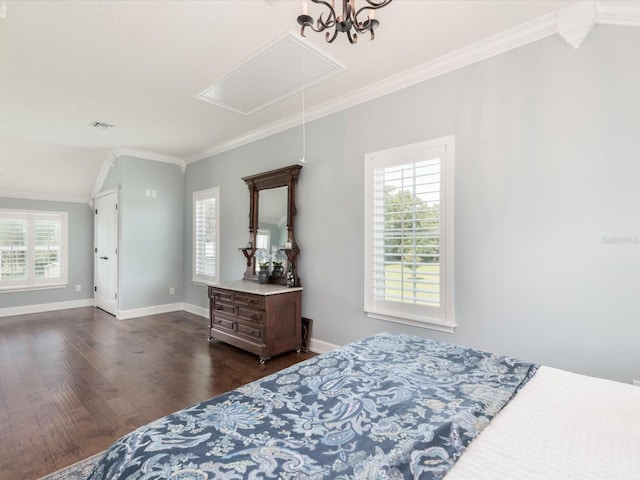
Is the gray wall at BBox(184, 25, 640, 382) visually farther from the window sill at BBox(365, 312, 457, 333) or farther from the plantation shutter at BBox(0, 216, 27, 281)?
the plantation shutter at BBox(0, 216, 27, 281)

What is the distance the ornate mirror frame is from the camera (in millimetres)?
3875

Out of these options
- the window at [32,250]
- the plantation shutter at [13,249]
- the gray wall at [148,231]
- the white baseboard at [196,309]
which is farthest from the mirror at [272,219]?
the plantation shutter at [13,249]

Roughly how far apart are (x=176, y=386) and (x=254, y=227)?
2161 mm

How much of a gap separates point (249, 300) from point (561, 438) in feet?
10.0

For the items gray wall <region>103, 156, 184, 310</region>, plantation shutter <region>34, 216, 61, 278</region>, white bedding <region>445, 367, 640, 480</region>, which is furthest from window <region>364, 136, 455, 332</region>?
plantation shutter <region>34, 216, 61, 278</region>

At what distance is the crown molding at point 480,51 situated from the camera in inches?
79.5

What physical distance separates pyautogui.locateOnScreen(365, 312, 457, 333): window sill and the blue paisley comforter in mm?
1137

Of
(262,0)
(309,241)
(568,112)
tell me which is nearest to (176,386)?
(309,241)

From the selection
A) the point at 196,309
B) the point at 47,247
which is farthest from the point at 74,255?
the point at 196,309

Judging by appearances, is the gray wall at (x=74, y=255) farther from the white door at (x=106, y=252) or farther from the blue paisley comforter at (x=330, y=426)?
the blue paisley comforter at (x=330, y=426)

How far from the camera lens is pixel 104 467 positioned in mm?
927

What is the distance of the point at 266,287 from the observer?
3832 mm

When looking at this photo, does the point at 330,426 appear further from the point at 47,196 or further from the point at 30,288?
the point at 47,196

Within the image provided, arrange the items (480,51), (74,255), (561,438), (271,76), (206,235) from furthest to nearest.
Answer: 1. (74,255)
2. (206,235)
3. (271,76)
4. (480,51)
5. (561,438)
